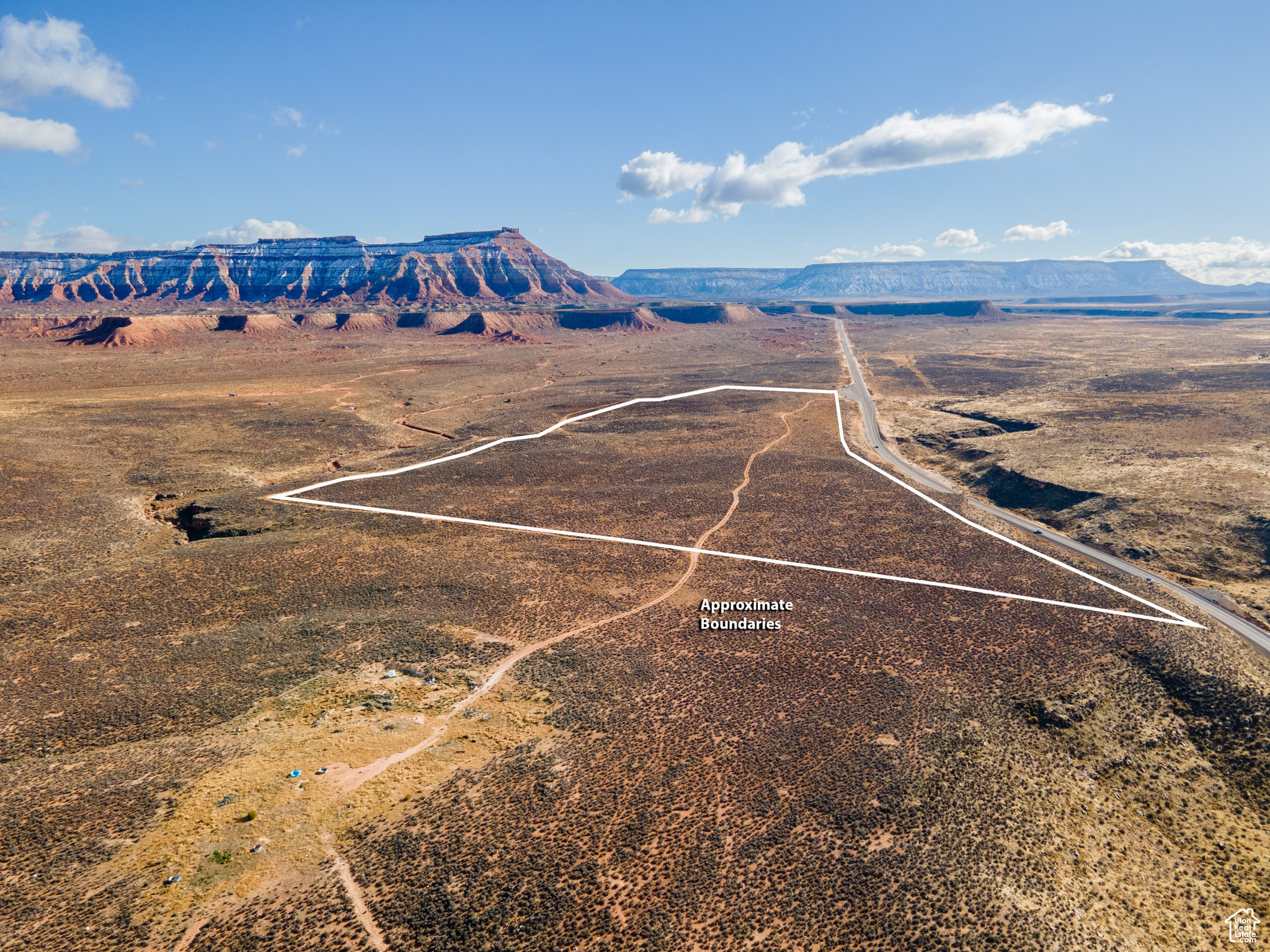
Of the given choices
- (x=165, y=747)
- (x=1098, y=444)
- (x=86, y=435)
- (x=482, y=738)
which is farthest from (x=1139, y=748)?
(x=86, y=435)

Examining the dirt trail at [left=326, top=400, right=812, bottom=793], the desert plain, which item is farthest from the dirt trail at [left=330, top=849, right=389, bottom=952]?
the dirt trail at [left=326, top=400, right=812, bottom=793]

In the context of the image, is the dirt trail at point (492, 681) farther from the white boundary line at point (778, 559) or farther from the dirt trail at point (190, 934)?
the dirt trail at point (190, 934)

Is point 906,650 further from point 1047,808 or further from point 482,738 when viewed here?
point 482,738

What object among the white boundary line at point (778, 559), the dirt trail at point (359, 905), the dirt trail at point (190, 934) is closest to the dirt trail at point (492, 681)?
the dirt trail at point (359, 905)

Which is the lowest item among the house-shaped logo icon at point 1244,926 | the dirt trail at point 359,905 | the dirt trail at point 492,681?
the house-shaped logo icon at point 1244,926

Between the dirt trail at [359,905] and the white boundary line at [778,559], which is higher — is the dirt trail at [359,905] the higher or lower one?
the lower one
